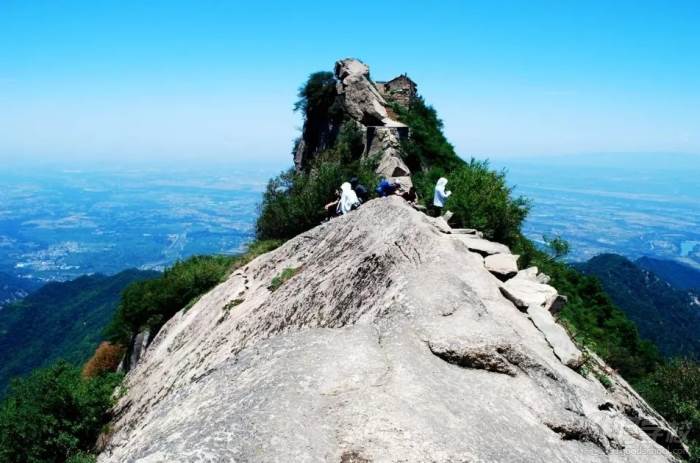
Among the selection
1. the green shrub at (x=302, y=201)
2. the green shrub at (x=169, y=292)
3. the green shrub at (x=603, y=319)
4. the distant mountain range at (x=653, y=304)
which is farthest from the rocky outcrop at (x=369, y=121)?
the distant mountain range at (x=653, y=304)

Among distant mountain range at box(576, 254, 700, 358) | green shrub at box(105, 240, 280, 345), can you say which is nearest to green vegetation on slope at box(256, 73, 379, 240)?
green shrub at box(105, 240, 280, 345)

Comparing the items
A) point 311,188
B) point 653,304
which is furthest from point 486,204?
point 653,304

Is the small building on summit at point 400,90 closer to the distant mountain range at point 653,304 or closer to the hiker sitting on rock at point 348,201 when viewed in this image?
the hiker sitting on rock at point 348,201

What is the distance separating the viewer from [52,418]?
1677 cm

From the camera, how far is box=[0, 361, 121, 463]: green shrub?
648 inches

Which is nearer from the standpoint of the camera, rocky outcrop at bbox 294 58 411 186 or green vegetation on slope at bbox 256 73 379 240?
green vegetation on slope at bbox 256 73 379 240

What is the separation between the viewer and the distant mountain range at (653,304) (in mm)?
87444

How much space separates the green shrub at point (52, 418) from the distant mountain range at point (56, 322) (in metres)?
75.7

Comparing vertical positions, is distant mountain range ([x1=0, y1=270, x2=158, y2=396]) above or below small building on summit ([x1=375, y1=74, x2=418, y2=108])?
below

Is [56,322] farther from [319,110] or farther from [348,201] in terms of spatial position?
[348,201]

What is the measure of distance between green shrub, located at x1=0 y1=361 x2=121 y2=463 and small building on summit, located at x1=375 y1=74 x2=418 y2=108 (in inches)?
1372

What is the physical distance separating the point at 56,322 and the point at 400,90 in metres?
128

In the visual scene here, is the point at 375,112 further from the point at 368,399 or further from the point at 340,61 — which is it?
the point at 368,399

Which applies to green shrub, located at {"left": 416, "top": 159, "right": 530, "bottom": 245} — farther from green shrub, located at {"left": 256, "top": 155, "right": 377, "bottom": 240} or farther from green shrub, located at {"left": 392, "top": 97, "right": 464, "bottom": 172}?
green shrub, located at {"left": 392, "top": 97, "right": 464, "bottom": 172}
